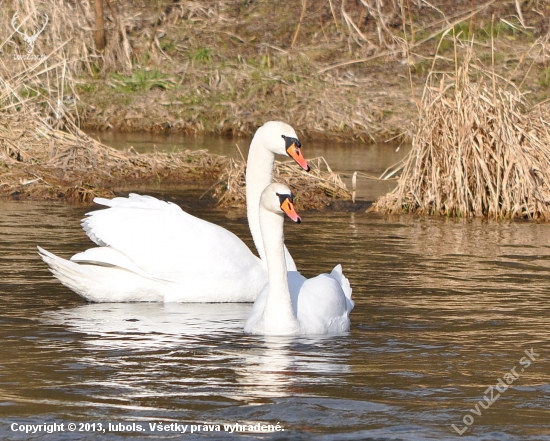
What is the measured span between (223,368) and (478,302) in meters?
2.54

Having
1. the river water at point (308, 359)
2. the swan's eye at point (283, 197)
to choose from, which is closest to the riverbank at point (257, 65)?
the river water at point (308, 359)

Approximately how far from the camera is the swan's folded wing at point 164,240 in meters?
8.01

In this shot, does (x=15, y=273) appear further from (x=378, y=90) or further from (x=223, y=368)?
(x=378, y=90)

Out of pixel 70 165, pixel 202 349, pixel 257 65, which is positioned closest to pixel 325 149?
pixel 257 65

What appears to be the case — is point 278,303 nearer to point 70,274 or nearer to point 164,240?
point 164,240

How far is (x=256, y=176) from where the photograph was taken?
884 cm

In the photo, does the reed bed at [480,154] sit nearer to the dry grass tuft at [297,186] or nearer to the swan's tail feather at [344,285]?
the dry grass tuft at [297,186]

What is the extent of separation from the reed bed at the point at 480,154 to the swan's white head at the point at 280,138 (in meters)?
4.12

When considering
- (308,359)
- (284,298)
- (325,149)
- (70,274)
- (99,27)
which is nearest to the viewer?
(308,359)

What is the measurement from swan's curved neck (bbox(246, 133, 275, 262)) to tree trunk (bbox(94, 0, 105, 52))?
13505mm

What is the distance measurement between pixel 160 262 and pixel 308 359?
1980 mm

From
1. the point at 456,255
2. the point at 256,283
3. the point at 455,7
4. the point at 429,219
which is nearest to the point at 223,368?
the point at 256,283

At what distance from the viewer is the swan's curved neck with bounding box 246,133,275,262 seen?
866cm

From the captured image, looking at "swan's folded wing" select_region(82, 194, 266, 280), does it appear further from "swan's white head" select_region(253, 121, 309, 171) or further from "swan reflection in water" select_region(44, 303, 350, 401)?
"swan's white head" select_region(253, 121, 309, 171)
